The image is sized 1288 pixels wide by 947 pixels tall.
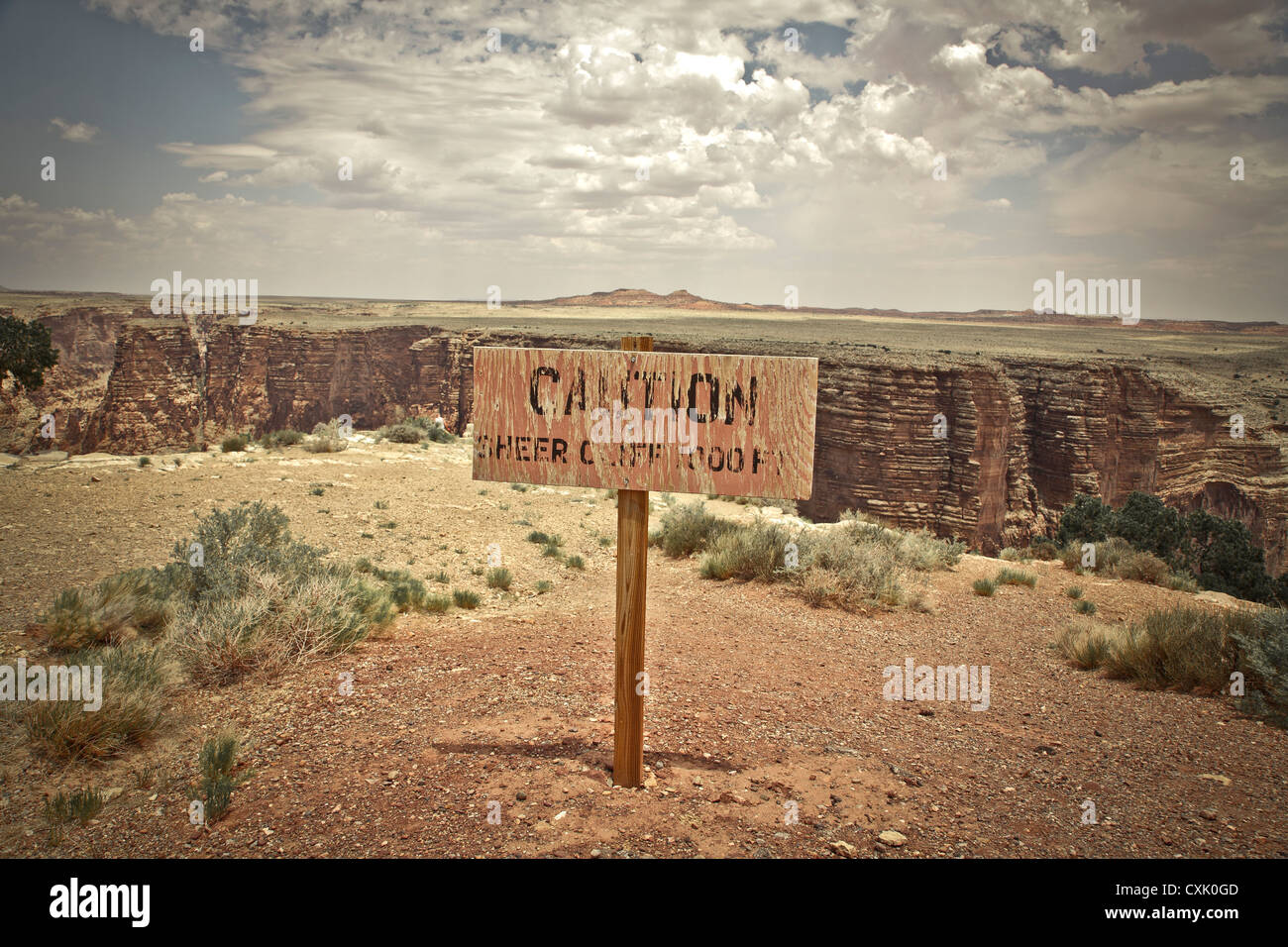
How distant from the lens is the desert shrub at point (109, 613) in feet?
18.7

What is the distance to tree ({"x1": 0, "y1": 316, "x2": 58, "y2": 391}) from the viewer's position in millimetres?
14438

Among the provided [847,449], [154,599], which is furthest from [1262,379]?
[154,599]

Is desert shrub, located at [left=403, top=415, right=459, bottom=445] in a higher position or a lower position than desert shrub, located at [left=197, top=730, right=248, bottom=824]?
higher

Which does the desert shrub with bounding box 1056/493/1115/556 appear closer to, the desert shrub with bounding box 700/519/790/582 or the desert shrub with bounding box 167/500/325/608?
the desert shrub with bounding box 700/519/790/582

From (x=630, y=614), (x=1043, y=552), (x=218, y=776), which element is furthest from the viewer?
(x=1043, y=552)

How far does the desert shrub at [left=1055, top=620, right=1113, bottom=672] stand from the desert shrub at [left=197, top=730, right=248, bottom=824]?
666 centimetres

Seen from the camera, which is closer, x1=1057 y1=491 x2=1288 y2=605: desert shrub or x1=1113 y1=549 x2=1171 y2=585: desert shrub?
x1=1113 y1=549 x2=1171 y2=585: desert shrub

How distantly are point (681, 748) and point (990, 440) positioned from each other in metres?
24.5

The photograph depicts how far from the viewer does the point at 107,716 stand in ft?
14.2

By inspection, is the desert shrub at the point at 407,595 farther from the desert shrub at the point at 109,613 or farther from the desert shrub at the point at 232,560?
the desert shrub at the point at 109,613

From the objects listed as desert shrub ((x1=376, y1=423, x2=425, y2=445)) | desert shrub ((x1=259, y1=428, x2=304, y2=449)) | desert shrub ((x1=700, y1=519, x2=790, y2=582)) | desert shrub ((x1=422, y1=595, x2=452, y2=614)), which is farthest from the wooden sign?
desert shrub ((x1=376, y1=423, x2=425, y2=445))

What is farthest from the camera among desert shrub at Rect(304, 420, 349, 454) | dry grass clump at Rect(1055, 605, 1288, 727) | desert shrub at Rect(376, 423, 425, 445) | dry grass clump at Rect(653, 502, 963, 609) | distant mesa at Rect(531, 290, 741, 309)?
distant mesa at Rect(531, 290, 741, 309)

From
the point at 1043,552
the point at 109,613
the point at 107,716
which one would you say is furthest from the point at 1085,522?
the point at 107,716

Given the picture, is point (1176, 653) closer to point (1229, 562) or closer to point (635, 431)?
point (635, 431)
